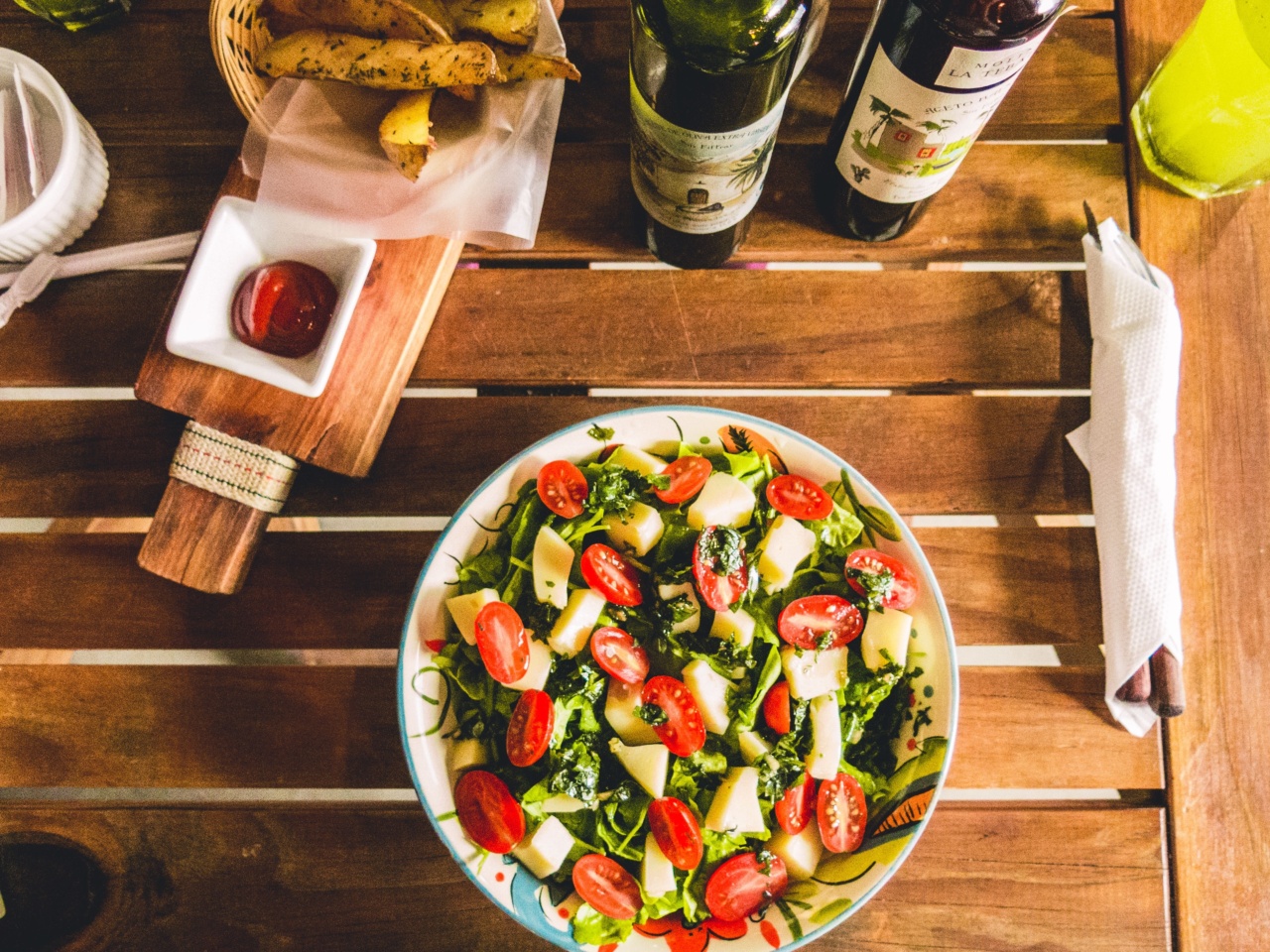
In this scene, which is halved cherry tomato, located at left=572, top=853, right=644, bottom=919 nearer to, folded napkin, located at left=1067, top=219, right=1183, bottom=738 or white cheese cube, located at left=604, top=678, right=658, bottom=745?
white cheese cube, located at left=604, top=678, right=658, bottom=745

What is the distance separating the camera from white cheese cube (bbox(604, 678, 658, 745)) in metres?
0.93

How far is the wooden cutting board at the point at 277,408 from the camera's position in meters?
1.02

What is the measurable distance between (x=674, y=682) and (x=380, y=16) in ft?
2.77

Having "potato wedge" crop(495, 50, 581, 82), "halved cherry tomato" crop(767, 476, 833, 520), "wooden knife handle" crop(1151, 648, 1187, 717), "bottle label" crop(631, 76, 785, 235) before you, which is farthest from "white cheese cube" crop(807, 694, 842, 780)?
"potato wedge" crop(495, 50, 581, 82)

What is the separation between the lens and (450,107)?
1.07m

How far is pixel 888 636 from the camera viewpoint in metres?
0.91

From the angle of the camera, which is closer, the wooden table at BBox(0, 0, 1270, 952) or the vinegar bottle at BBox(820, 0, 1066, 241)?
the vinegar bottle at BBox(820, 0, 1066, 241)

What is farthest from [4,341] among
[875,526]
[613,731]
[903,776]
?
[903,776]

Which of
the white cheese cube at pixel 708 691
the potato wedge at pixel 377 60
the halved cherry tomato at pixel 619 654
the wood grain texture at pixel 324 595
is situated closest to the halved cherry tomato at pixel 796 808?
the white cheese cube at pixel 708 691

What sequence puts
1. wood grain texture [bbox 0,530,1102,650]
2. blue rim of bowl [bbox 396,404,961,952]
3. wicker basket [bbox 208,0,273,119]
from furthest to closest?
1. wood grain texture [bbox 0,530,1102,650]
2. wicker basket [bbox 208,0,273,119]
3. blue rim of bowl [bbox 396,404,961,952]

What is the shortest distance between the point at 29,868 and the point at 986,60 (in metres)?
1.45

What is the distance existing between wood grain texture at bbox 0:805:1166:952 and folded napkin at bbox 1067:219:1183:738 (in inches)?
7.9

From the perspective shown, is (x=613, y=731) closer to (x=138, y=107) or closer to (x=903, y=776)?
(x=903, y=776)

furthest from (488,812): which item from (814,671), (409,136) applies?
(409,136)
